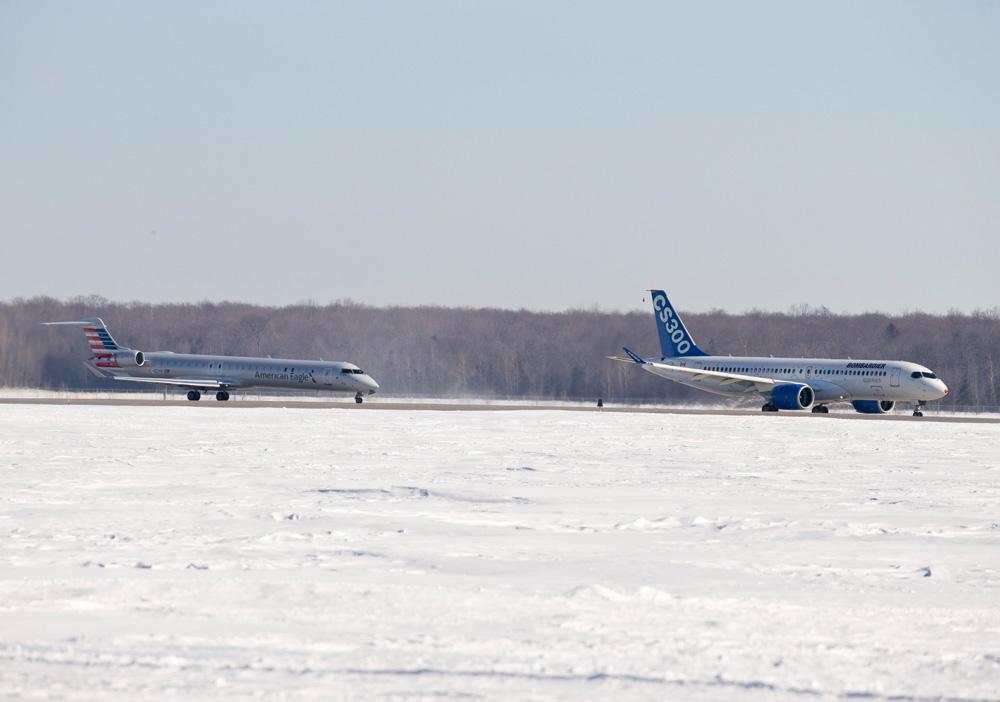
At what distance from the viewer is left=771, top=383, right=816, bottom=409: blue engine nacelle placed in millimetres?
61281

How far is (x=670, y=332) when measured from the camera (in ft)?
242

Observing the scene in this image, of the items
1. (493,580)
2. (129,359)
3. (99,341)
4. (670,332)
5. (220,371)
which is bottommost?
(493,580)

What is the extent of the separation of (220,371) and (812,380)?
36.4 m

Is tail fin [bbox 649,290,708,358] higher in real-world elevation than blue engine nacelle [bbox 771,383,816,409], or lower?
higher

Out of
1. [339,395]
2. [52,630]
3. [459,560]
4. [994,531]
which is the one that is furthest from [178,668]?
[339,395]

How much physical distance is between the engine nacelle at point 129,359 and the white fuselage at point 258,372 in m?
0.21

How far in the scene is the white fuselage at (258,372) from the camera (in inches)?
2904

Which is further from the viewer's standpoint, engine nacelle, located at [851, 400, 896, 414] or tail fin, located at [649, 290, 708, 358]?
tail fin, located at [649, 290, 708, 358]

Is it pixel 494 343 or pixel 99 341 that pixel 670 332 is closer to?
pixel 99 341

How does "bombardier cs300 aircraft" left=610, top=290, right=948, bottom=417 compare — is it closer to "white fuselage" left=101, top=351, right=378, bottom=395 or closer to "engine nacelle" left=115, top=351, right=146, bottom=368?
"white fuselage" left=101, top=351, right=378, bottom=395

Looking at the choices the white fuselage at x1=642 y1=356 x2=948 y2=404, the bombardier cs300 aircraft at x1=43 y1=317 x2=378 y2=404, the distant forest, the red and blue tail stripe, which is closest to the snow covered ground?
the white fuselage at x1=642 y1=356 x2=948 y2=404

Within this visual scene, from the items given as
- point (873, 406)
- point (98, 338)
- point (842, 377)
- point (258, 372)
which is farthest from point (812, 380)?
point (98, 338)

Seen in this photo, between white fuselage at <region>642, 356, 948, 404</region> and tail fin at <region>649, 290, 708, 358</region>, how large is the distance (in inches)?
185

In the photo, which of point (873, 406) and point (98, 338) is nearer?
point (873, 406)
